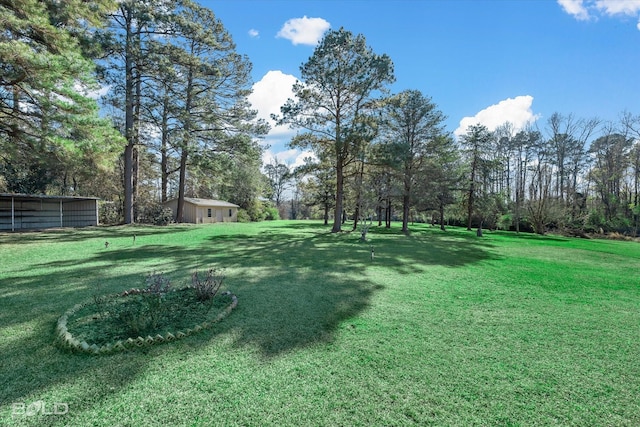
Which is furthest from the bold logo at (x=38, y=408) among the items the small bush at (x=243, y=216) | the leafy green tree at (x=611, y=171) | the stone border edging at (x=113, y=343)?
the leafy green tree at (x=611, y=171)

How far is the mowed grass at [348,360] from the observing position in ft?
6.83

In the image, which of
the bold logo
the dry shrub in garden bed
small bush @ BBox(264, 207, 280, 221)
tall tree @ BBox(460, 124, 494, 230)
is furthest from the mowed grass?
small bush @ BBox(264, 207, 280, 221)

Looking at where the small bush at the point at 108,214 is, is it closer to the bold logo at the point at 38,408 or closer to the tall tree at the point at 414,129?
the tall tree at the point at 414,129

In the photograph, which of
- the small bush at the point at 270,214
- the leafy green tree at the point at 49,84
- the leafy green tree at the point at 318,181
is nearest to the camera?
the leafy green tree at the point at 49,84

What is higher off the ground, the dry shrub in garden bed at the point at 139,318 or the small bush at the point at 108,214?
the small bush at the point at 108,214

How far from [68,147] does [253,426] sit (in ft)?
32.6

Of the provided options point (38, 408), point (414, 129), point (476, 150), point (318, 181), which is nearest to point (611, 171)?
point (476, 150)

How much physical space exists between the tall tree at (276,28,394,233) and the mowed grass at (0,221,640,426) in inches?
470

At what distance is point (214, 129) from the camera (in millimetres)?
20469

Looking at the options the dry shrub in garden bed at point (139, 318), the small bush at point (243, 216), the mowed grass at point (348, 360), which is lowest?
the mowed grass at point (348, 360)

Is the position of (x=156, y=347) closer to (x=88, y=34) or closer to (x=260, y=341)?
(x=260, y=341)

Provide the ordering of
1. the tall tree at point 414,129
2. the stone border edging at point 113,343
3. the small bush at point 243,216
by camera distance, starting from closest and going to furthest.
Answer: the stone border edging at point 113,343
the tall tree at point 414,129
the small bush at point 243,216

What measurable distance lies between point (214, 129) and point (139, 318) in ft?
63.8

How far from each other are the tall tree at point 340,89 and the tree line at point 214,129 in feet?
0.22
